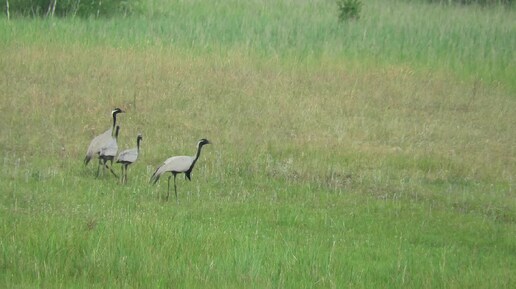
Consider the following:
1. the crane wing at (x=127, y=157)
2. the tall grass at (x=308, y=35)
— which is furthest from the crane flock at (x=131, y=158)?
the tall grass at (x=308, y=35)

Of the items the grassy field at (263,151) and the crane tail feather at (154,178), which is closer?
the grassy field at (263,151)

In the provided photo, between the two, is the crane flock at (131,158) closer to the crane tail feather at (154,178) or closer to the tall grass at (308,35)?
the crane tail feather at (154,178)

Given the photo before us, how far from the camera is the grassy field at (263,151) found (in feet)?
26.5

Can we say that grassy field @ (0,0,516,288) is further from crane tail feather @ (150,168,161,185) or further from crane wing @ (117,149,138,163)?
crane wing @ (117,149,138,163)

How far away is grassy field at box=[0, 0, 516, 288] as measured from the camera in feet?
26.5

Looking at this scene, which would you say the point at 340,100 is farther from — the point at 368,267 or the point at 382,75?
the point at 368,267

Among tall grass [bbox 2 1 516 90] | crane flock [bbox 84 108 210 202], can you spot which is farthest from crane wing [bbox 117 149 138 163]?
tall grass [bbox 2 1 516 90]

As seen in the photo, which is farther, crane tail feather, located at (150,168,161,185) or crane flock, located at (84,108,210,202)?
crane tail feather, located at (150,168,161,185)

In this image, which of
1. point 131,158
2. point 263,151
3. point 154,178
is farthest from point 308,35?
point 131,158

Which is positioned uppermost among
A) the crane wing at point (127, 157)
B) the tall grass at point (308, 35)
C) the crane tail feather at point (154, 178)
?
the tall grass at point (308, 35)

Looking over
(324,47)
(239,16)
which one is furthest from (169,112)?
A: (239,16)

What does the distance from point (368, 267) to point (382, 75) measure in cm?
1075

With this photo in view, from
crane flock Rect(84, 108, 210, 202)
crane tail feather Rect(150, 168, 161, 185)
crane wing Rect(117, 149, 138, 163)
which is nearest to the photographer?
crane flock Rect(84, 108, 210, 202)

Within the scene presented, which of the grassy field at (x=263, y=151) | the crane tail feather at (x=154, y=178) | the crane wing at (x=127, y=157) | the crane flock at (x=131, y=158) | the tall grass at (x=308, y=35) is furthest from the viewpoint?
the tall grass at (x=308, y=35)
